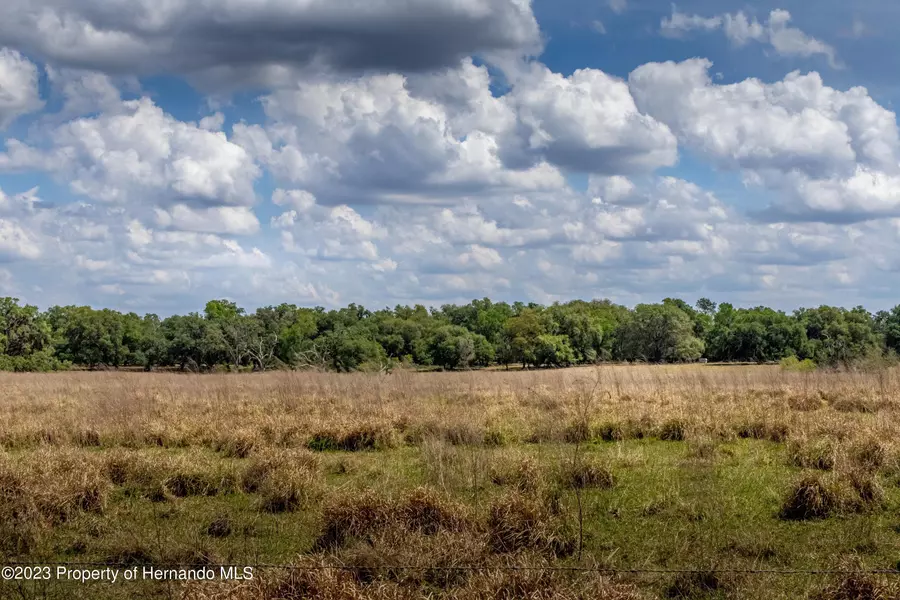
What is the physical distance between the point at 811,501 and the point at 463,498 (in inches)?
179

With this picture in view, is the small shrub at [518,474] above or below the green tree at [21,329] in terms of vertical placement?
below

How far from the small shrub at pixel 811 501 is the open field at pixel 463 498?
0.03 m

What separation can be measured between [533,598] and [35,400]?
21410 mm

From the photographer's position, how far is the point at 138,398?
2147 cm

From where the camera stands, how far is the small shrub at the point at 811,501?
10.3 m

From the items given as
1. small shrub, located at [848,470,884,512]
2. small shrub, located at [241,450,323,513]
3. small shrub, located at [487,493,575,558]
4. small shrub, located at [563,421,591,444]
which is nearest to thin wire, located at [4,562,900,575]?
small shrub, located at [487,493,575,558]

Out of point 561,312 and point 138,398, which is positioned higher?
point 561,312

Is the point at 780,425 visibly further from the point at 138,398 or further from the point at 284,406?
the point at 138,398

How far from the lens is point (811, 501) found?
1031 centimetres

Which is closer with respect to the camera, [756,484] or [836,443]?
[756,484]

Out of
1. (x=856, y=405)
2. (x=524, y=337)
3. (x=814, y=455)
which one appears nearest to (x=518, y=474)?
(x=814, y=455)

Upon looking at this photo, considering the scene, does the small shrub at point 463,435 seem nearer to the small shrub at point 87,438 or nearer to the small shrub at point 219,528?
the small shrub at point 219,528

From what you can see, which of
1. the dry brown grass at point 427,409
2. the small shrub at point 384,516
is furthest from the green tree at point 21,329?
the small shrub at point 384,516

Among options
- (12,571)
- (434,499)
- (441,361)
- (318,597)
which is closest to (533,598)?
(318,597)
